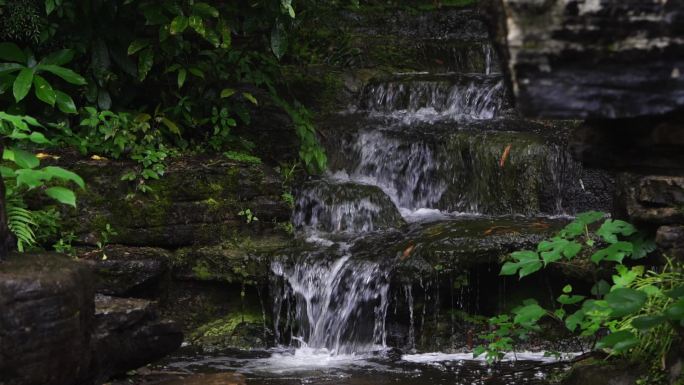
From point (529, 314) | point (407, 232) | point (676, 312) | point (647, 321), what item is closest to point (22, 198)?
point (407, 232)

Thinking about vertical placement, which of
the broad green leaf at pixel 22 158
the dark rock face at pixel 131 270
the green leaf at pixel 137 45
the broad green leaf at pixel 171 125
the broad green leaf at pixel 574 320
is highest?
the green leaf at pixel 137 45

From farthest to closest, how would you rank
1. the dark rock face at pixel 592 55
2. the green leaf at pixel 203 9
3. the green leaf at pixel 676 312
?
the green leaf at pixel 203 9 → the green leaf at pixel 676 312 → the dark rock face at pixel 592 55

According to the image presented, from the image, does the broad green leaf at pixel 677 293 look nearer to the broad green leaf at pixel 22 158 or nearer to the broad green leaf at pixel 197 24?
the broad green leaf at pixel 22 158

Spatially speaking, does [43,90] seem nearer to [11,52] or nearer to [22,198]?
[11,52]

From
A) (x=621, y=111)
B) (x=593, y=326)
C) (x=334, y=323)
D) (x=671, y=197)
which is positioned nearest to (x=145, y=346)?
(x=334, y=323)

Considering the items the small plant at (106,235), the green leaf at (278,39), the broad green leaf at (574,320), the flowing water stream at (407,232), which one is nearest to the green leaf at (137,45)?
the green leaf at (278,39)

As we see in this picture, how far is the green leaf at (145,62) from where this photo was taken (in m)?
7.18

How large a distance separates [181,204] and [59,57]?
5.21ft

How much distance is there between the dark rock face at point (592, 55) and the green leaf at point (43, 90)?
5282mm

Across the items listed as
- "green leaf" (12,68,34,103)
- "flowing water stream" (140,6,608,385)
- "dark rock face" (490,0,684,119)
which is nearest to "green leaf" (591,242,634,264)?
"flowing water stream" (140,6,608,385)

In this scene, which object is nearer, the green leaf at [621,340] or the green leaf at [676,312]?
the green leaf at [676,312]

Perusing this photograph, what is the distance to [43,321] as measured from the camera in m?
3.78

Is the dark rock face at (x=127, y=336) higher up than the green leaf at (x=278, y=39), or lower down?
lower down

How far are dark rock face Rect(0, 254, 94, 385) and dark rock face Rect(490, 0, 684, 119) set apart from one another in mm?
2587
